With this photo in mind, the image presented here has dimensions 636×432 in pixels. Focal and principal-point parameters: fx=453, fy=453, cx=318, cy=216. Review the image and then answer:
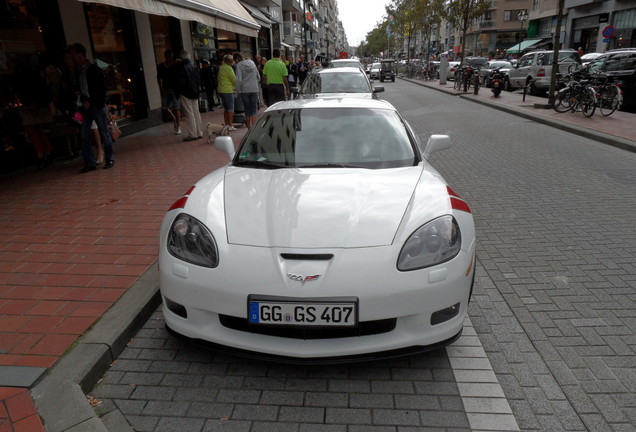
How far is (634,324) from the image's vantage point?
3025 mm

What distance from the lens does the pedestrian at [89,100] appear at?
6941 mm

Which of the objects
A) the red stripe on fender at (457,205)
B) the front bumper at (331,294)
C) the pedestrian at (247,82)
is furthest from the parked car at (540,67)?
the front bumper at (331,294)

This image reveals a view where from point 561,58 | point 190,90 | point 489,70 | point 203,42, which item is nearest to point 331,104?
point 190,90

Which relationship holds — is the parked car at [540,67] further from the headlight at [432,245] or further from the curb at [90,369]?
the curb at [90,369]

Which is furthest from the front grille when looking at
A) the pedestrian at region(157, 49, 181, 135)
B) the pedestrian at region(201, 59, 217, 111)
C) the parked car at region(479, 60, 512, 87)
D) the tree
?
the parked car at region(479, 60, 512, 87)

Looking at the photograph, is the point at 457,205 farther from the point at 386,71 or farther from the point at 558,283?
the point at 386,71

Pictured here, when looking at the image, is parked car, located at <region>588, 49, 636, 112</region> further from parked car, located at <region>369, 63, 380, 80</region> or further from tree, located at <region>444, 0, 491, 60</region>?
parked car, located at <region>369, 63, 380, 80</region>

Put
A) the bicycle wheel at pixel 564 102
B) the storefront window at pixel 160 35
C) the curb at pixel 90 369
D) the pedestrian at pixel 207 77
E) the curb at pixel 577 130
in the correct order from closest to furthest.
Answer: the curb at pixel 90 369, the curb at pixel 577 130, the bicycle wheel at pixel 564 102, the storefront window at pixel 160 35, the pedestrian at pixel 207 77

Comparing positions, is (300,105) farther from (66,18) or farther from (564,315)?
(66,18)

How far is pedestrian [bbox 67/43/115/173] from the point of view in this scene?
22.8ft

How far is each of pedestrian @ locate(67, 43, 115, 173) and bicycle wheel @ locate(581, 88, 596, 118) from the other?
1213 centimetres

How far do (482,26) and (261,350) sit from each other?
244 ft

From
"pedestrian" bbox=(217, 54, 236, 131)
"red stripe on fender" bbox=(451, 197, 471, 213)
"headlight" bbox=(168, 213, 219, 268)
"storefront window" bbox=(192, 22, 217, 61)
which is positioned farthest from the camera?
"storefront window" bbox=(192, 22, 217, 61)

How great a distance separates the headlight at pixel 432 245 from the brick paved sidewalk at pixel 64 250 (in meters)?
1.98
